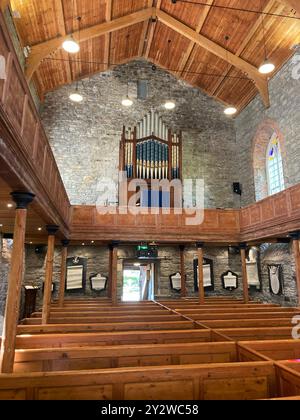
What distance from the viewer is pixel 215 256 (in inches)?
538

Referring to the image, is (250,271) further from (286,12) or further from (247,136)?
(286,12)

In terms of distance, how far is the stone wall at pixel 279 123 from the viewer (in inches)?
416

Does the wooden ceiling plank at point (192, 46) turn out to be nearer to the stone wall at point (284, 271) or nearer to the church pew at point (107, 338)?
the stone wall at point (284, 271)

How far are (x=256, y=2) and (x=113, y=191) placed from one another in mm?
8580

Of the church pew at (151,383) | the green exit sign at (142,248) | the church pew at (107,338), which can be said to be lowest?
the church pew at (151,383)

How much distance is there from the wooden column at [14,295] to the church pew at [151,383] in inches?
45.3

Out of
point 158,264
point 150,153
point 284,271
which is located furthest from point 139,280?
point 284,271

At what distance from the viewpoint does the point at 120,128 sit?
14445mm

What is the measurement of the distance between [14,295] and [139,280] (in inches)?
475

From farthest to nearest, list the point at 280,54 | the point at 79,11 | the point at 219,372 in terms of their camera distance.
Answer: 1. the point at 280,54
2. the point at 79,11
3. the point at 219,372

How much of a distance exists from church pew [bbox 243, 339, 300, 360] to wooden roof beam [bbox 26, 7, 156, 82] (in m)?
10.1

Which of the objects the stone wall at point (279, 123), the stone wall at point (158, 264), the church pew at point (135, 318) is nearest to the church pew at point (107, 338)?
the church pew at point (135, 318)

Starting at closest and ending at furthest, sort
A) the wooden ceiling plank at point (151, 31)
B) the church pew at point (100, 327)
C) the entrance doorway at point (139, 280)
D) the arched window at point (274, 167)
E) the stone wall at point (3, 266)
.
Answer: the church pew at point (100, 327), the stone wall at point (3, 266), the wooden ceiling plank at point (151, 31), the arched window at point (274, 167), the entrance doorway at point (139, 280)

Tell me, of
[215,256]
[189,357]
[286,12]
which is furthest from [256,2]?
[189,357]
